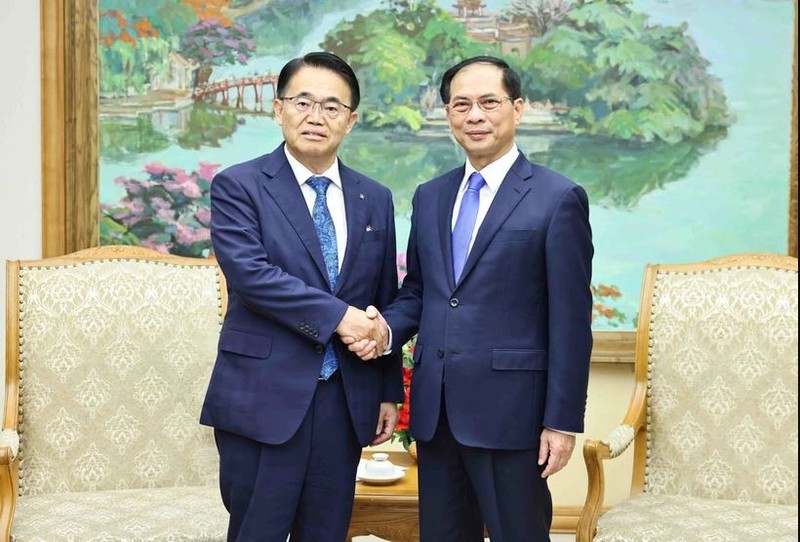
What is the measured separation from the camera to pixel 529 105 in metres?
3.63

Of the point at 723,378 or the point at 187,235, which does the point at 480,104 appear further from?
the point at 187,235

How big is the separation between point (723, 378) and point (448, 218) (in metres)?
1.07

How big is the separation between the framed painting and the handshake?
1.42m

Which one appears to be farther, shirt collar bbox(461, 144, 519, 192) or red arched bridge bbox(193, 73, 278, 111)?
red arched bridge bbox(193, 73, 278, 111)

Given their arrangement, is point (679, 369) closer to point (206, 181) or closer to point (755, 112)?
point (755, 112)

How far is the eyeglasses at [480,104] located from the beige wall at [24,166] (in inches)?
61.8

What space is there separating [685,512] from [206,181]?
2052 mm

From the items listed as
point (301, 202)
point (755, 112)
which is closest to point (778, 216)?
point (755, 112)

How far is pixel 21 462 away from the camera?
2846mm

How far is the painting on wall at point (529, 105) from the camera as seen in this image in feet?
11.8

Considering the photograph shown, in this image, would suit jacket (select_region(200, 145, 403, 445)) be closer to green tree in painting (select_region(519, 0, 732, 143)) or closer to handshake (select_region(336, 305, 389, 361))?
handshake (select_region(336, 305, 389, 361))

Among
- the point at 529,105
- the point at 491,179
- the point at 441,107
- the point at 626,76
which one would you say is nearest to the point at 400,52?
the point at 441,107

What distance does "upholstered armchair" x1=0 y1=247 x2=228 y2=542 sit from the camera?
287cm

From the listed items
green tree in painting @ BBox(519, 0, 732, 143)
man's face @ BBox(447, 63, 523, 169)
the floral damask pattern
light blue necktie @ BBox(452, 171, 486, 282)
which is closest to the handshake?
light blue necktie @ BBox(452, 171, 486, 282)
